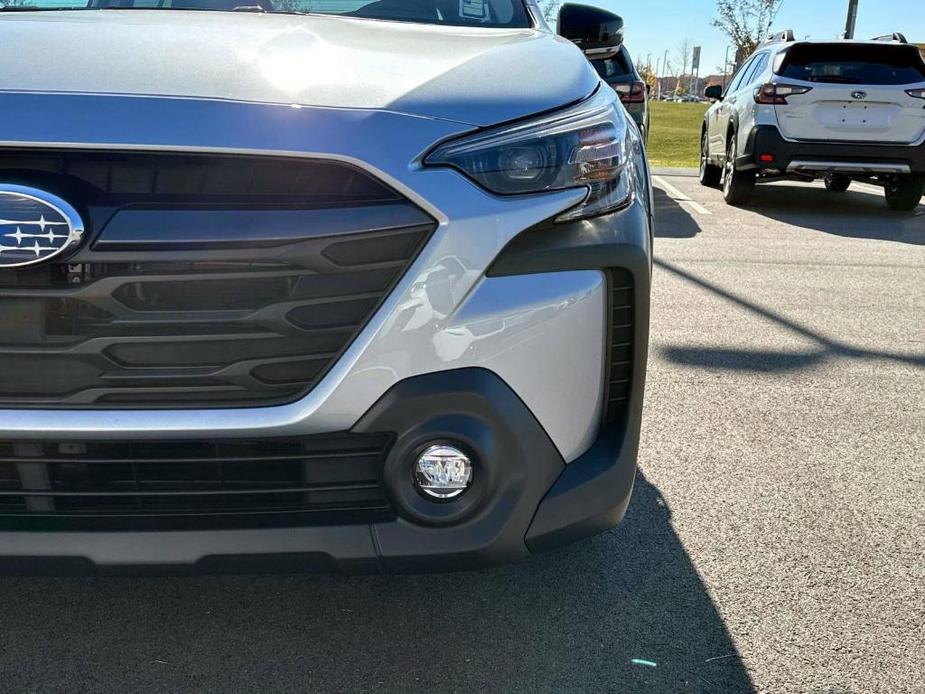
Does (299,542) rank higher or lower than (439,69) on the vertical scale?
lower

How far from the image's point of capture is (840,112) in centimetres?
869

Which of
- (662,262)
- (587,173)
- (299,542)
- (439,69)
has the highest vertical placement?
(439,69)

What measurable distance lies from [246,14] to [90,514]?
1577 mm

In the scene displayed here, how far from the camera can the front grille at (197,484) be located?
68.7 inches

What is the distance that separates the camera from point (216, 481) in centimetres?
178

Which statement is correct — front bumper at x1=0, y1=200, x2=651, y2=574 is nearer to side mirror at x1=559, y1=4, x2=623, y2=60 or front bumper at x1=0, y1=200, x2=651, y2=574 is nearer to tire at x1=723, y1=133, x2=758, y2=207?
side mirror at x1=559, y1=4, x2=623, y2=60

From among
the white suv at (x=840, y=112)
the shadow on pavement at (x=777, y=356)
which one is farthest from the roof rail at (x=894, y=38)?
the shadow on pavement at (x=777, y=356)

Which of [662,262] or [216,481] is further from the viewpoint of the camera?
[662,262]

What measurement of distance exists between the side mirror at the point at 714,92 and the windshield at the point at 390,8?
28.8 ft

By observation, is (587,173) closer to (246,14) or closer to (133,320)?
(133,320)

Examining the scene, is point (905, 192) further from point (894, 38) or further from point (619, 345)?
point (619, 345)

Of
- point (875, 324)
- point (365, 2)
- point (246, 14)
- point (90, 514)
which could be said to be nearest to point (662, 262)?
point (875, 324)

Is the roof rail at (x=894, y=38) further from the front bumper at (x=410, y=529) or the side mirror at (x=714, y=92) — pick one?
the front bumper at (x=410, y=529)

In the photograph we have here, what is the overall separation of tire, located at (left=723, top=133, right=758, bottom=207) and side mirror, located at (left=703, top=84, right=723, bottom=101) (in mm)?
1356
